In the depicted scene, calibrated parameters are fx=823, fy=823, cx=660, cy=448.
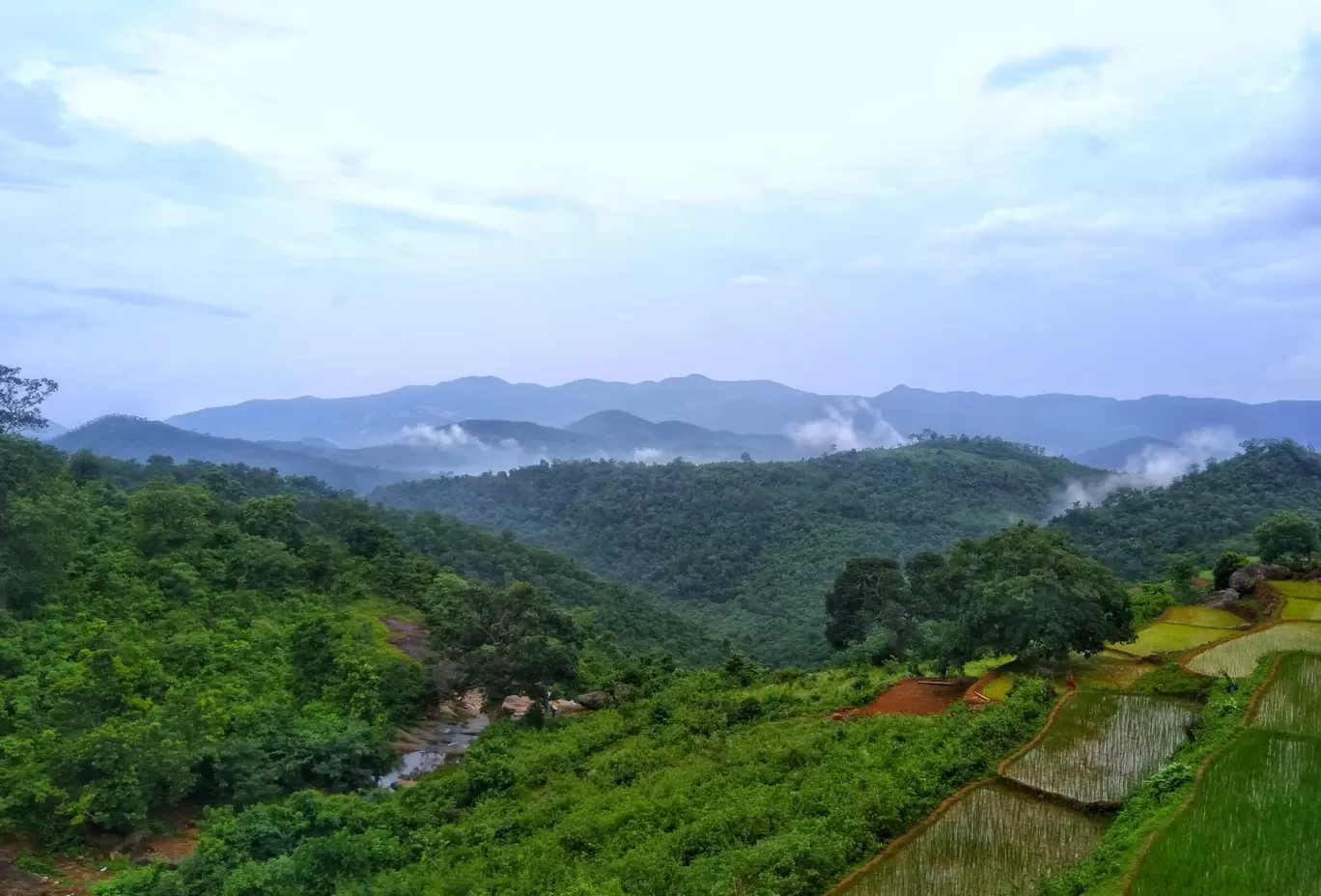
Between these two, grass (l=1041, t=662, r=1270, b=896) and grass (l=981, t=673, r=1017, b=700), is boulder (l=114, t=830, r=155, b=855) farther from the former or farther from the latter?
grass (l=981, t=673, r=1017, b=700)

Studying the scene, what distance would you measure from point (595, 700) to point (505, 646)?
4.11 metres

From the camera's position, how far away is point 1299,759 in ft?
38.2

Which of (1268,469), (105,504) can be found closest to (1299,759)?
(105,504)

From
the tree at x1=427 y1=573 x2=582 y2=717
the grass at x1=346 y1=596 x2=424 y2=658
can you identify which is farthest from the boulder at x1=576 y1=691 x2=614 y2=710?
the grass at x1=346 y1=596 x2=424 y2=658

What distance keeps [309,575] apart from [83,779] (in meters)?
16.9

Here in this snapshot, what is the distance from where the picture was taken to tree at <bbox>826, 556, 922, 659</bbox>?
36125mm

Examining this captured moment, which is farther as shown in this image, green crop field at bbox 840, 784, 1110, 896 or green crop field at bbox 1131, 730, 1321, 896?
green crop field at bbox 840, 784, 1110, 896

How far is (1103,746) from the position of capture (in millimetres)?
13258

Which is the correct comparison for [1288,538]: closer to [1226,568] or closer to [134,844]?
[1226,568]

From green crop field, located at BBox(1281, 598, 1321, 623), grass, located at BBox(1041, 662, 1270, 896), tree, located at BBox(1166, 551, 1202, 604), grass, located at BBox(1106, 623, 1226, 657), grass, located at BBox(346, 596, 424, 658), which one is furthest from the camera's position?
grass, located at BBox(346, 596, 424, 658)

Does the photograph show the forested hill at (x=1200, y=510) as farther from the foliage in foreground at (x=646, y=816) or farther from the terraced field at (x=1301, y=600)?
the foliage in foreground at (x=646, y=816)

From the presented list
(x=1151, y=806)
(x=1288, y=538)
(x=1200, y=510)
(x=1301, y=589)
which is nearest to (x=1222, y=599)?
(x=1301, y=589)

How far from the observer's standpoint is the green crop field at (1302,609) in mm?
22047

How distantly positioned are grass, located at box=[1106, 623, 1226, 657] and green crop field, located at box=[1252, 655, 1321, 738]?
4.96 meters
